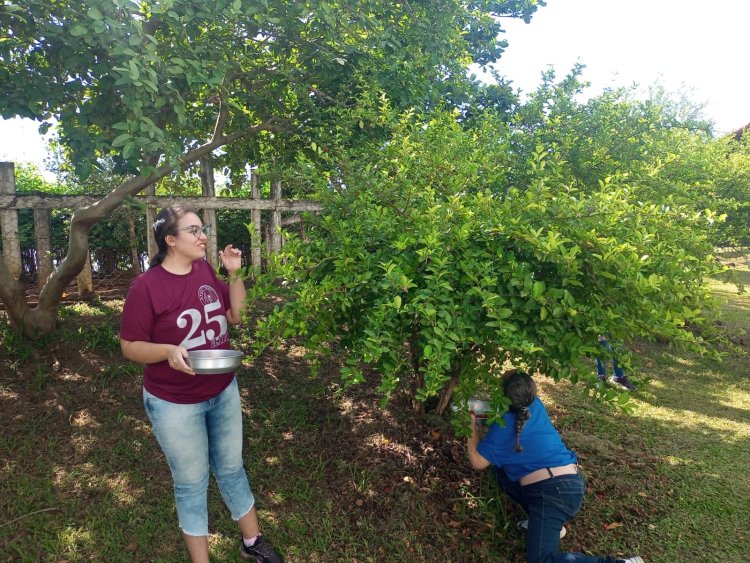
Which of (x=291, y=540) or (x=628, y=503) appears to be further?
(x=628, y=503)

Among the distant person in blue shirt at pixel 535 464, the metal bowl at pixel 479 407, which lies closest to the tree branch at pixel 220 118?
the metal bowl at pixel 479 407

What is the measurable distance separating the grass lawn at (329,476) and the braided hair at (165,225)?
1837mm

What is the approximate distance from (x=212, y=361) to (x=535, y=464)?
76.0 inches

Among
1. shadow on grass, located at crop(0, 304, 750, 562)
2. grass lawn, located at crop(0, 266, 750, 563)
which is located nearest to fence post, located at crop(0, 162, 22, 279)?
grass lawn, located at crop(0, 266, 750, 563)

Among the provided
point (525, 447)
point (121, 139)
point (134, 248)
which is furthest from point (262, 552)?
point (134, 248)

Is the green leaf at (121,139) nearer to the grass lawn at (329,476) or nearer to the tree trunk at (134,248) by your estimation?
the grass lawn at (329,476)

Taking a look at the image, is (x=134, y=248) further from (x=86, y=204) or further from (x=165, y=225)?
(x=165, y=225)

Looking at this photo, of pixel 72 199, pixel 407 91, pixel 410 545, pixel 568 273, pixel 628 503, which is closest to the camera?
pixel 568 273

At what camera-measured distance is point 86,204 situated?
19.8 feet

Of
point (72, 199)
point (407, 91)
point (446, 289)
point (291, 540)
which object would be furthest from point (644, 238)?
point (72, 199)

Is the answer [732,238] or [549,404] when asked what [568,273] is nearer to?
[549,404]

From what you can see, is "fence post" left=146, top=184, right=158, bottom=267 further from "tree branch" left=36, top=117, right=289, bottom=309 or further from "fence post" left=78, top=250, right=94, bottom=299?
"fence post" left=78, top=250, right=94, bottom=299

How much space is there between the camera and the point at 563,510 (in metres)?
2.83

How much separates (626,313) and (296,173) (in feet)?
8.33
